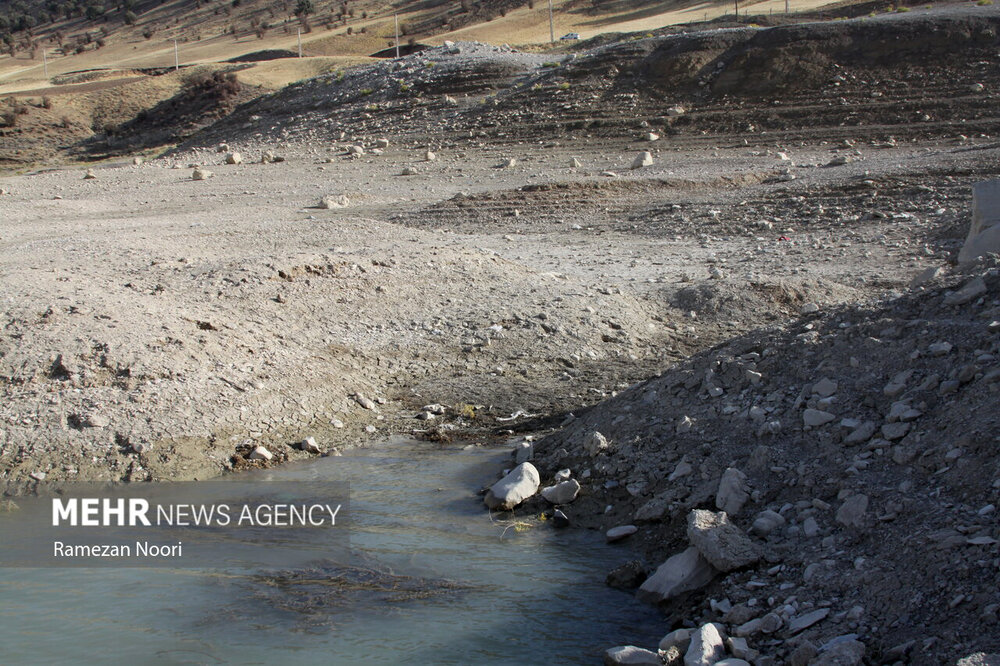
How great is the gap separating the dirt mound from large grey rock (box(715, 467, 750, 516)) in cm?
4

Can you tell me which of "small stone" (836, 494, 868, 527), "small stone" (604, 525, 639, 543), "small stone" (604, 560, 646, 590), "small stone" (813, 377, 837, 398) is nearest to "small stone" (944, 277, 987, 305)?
"small stone" (813, 377, 837, 398)

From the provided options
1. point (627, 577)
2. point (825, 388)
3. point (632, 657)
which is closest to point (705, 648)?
point (632, 657)

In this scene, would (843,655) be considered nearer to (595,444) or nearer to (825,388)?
(825,388)

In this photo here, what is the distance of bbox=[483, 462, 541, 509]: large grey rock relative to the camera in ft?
20.0

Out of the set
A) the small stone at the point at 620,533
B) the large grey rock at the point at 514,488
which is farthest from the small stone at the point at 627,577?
the large grey rock at the point at 514,488

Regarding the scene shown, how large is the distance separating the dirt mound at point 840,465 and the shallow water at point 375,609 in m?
0.45

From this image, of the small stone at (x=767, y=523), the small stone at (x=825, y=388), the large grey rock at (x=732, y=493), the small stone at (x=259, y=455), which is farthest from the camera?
the small stone at (x=259, y=455)

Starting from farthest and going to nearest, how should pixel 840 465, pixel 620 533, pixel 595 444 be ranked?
1. pixel 595 444
2. pixel 620 533
3. pixel 840 465

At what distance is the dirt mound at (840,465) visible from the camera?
4.17 metres

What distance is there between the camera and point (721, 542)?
4.86 meters

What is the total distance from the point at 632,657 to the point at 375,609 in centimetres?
138

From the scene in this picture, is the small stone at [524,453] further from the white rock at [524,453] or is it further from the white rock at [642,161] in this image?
the white rock at [642,161]

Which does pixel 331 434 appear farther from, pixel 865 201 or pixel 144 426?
pixel 865 201

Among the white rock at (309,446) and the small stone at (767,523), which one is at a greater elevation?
the small stone at (767,523)
